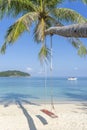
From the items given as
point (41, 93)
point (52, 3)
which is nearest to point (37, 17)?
point (52, 3)

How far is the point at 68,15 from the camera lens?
515 inches

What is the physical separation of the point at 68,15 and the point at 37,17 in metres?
1.29

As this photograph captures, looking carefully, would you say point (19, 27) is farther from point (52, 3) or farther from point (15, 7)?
point (52, 3)

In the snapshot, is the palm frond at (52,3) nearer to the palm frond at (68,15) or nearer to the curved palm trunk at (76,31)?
the palm frond at (68,15)

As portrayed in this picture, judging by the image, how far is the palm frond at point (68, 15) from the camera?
42.0 feet

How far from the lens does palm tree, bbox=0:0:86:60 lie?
462 inches

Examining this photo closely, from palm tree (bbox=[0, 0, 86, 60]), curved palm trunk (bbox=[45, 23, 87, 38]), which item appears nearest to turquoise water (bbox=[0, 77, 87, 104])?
palm tree (bbox=[0, 0, 86, 60])

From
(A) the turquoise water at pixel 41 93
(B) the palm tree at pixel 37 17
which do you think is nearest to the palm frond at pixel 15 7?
(B) the palm tree at pixel 37 17

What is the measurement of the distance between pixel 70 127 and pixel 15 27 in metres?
4.60

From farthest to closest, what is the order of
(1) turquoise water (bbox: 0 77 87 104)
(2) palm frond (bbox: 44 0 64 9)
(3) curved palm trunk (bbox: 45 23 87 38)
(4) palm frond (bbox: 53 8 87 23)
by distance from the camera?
1. (1) turquoise water (bbox: 0 77 87 104)
2. (2) palm frond (bbox: 44 0 64 9)
3. (4) palm frond (bbox: 53 8 87 23)
4. (3) curved palm trunk (bbox: 45 23 87 38)

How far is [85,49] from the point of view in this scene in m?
12.1

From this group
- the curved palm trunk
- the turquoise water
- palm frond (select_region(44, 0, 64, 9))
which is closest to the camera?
the curved palm trunk

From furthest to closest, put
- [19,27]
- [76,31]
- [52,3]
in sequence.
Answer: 1. [52,3]
2. [19,27]
3. [76,31]

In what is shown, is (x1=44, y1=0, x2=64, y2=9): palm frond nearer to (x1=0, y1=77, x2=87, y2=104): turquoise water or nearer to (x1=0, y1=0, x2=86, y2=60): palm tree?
(x1=0, y1=0, x2=86, y2=60): palm tree
